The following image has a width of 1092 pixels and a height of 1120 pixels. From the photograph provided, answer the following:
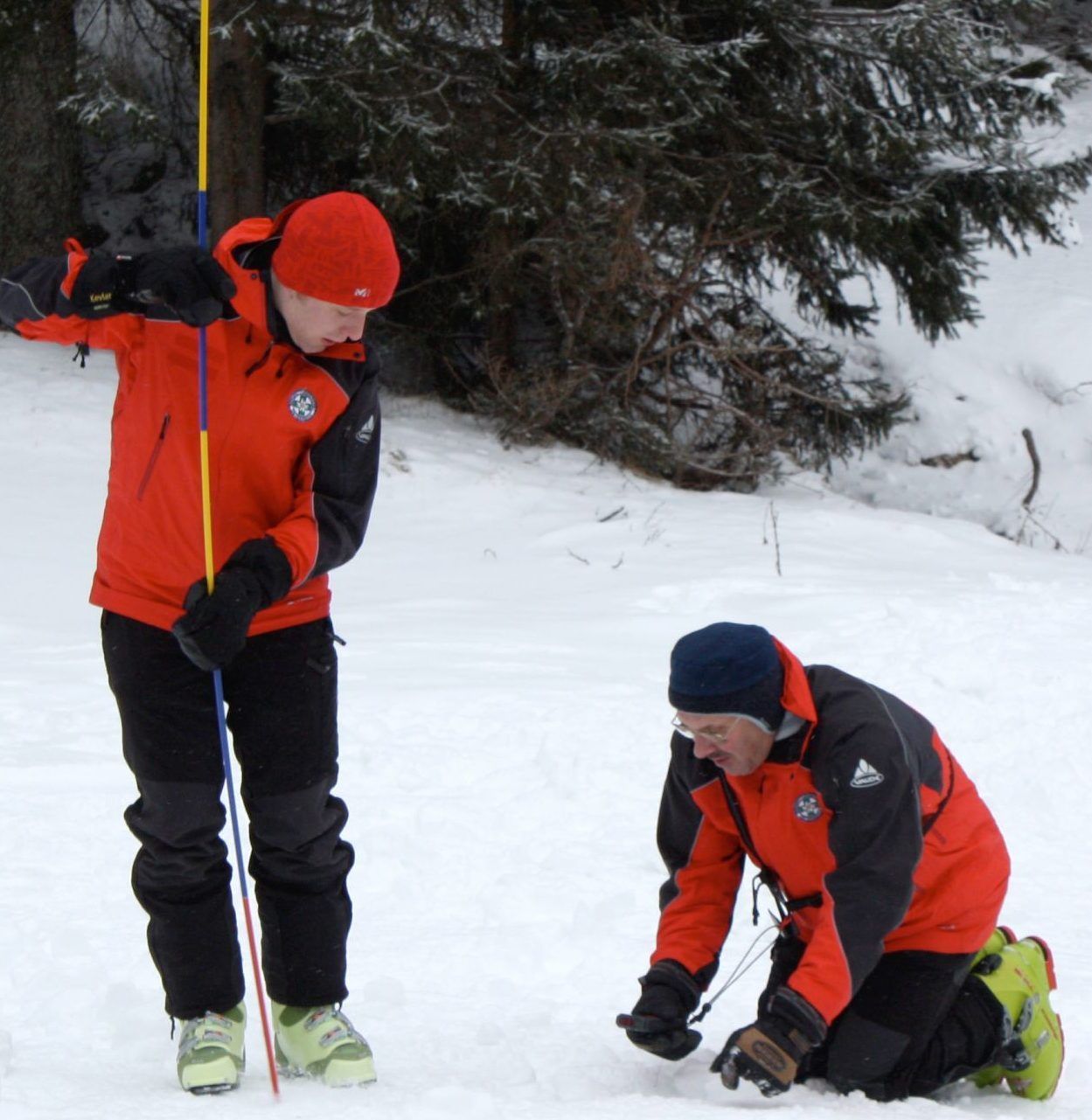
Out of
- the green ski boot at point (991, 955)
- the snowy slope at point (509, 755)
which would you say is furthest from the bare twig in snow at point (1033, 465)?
the green ski boot at point (991, 955)

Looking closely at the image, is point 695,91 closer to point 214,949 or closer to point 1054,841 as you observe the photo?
point 1054,841

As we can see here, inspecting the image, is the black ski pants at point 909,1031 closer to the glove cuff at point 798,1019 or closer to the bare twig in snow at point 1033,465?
the glove cuff at point 798,1019

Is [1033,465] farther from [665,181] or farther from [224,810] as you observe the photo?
[224,810]

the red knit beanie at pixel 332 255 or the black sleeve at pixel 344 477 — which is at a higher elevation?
the red knit beanie at pixel 332 255

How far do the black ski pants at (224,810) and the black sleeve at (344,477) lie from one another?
18cm

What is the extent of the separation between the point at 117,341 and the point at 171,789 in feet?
2.84

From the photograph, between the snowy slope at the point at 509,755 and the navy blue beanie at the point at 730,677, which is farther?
the snowy slope at the point at 509,755

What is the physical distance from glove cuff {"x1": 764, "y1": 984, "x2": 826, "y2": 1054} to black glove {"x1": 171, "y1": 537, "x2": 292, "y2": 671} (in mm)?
1231

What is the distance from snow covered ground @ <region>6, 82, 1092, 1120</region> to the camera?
309 cm

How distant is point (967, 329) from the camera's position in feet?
47.6

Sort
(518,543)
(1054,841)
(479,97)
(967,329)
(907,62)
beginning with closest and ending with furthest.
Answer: (1054,841) → (518,543) → (479,97) → (907,62) → (967,329)

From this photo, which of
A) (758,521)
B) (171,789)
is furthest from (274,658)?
(758,521)

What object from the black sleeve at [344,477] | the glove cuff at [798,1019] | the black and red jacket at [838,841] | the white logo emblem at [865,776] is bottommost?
the glove cuff at [798,1019]

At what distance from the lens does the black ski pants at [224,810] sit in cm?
275
